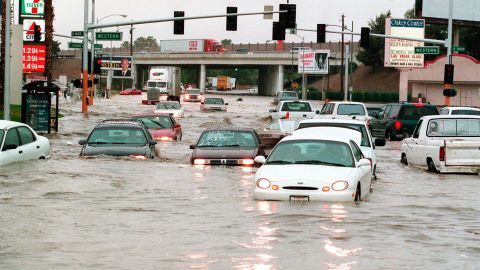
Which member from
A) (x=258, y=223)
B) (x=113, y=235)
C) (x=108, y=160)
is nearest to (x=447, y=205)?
(x=258, y=223)

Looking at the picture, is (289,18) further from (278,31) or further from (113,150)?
(113,150)

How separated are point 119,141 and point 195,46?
129 m

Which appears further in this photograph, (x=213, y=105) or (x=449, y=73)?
(x=213, y=105)

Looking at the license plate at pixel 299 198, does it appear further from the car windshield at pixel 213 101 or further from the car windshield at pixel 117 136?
the car windshield at pixel 213 101

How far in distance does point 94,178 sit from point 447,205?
825 cm

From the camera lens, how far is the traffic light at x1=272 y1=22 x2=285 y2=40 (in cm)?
4569

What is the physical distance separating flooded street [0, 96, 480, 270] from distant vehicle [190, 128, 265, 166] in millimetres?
397

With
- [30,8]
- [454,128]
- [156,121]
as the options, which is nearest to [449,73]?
[156,121]

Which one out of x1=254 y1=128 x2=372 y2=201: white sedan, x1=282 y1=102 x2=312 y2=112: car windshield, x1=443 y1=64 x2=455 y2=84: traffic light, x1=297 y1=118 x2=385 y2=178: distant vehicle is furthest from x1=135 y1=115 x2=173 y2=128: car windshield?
x1=254 y1=128 x2=372 y2=201: white sedan

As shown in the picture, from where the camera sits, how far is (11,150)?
848 inches

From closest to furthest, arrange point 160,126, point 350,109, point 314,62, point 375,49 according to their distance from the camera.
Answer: point 160,126
point 350,109
point 314,62
point 375,49

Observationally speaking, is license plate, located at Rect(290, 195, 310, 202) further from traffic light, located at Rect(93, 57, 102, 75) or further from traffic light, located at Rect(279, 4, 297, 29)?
traffic light, located at Rect(93, 57, 102, 75)

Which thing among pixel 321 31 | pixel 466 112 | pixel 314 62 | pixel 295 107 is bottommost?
pixel 295 107

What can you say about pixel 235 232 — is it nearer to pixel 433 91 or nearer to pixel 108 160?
pixel 108 160
